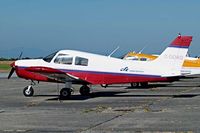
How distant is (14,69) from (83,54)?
11.4 ft

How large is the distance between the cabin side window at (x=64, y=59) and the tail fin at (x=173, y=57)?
3.81 metres

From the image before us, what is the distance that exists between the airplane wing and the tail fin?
3.56 metres

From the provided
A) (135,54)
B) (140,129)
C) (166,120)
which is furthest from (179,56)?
(135,54)

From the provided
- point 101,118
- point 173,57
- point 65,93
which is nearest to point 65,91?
point 65,93

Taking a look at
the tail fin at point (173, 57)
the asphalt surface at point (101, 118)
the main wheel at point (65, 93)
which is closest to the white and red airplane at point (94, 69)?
the tail fin at point (173, 57)

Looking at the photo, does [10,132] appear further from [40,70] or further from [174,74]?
[174,74]

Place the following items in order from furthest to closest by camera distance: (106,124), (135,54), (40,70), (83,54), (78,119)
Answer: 1. (135,54)
2. (83,54)
3. (40,70)
4. (78,119)
5. (106,124)

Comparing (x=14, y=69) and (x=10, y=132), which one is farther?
(x=14, y=69)

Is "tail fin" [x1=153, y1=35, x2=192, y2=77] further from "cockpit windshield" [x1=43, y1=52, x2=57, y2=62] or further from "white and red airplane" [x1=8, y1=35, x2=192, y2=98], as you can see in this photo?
"cockpit windshield" [x1=43, y1=52, x2=57, y2=62]

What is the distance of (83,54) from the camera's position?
2200cm

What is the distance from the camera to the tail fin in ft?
71.9

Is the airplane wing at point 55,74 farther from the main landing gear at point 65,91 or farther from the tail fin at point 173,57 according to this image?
the tail fin at point 173,57

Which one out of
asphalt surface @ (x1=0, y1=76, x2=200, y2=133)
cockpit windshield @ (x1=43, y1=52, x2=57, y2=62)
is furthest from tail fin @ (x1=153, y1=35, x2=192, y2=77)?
asphalt surface @ (x1=0, y1=76, x2=200, y2=133)

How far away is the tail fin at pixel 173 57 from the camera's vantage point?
71.9 feet
